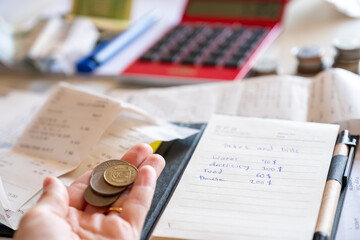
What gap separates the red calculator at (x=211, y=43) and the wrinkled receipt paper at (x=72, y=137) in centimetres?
24

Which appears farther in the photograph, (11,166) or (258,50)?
(258,50)

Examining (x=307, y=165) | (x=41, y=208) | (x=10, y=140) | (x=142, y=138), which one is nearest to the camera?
(x=41, y=208)

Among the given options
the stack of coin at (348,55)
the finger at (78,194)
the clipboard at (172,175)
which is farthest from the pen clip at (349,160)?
the finger at (78,194)

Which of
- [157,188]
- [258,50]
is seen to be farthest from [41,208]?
[258,50]

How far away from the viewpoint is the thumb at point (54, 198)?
1.73 feet

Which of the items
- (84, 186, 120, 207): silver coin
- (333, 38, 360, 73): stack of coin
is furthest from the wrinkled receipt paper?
(333, 38, 360, 73): stack of coin

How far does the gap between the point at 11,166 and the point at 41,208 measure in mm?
279

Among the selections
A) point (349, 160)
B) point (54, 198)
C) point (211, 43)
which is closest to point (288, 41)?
point (211, 43)

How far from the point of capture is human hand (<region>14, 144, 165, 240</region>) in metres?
0.49

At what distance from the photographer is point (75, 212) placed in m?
0.57

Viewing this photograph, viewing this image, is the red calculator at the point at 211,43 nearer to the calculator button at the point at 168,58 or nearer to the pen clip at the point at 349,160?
the calculator button at the point at 168,58

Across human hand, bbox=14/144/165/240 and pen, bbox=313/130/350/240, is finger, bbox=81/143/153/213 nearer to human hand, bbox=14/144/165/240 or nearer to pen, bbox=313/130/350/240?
human hand, bbox=14/144/165/240

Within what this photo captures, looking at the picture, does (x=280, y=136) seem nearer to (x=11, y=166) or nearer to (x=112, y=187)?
(x=112, y=187)

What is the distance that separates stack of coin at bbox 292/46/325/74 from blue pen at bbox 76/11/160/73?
1.48 feet
